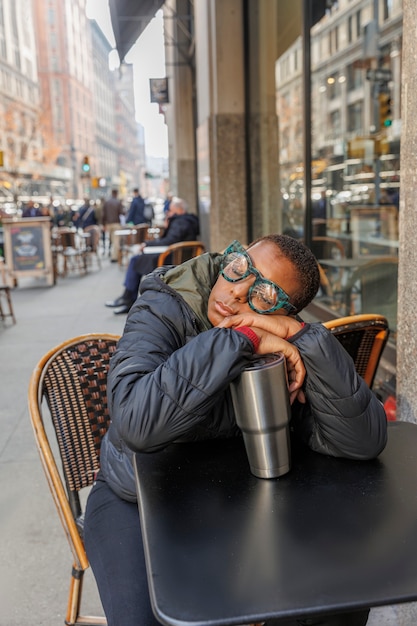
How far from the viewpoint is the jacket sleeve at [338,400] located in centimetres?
154

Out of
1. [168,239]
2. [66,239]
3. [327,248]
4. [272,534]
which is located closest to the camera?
[272,534]

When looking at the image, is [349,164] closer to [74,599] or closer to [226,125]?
[226,125]

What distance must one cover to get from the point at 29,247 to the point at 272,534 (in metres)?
10.4

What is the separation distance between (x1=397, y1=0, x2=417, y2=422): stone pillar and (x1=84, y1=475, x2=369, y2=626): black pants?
802 mm

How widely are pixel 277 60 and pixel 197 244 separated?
7.40ft

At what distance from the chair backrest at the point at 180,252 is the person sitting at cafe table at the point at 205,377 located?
16.9ft

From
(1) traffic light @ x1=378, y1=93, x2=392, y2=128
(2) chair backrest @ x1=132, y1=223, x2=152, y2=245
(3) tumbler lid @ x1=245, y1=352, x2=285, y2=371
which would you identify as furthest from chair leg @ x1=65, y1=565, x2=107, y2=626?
(2) chair backrest @ x1=132, y1=223, x2=152, y2=245

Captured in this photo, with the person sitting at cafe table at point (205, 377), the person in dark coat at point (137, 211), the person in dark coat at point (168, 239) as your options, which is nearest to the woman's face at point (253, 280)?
the person sitting at cafe table at point (205, 377)

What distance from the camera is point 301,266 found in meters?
1.64

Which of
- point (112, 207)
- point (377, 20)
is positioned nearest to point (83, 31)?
point (112, 207)

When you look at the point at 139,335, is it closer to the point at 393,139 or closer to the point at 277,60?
the point at 277,60

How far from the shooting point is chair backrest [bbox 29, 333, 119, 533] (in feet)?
6.90

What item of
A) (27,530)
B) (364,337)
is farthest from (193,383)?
(27,530)

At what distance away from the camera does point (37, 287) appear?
11.1 meters
